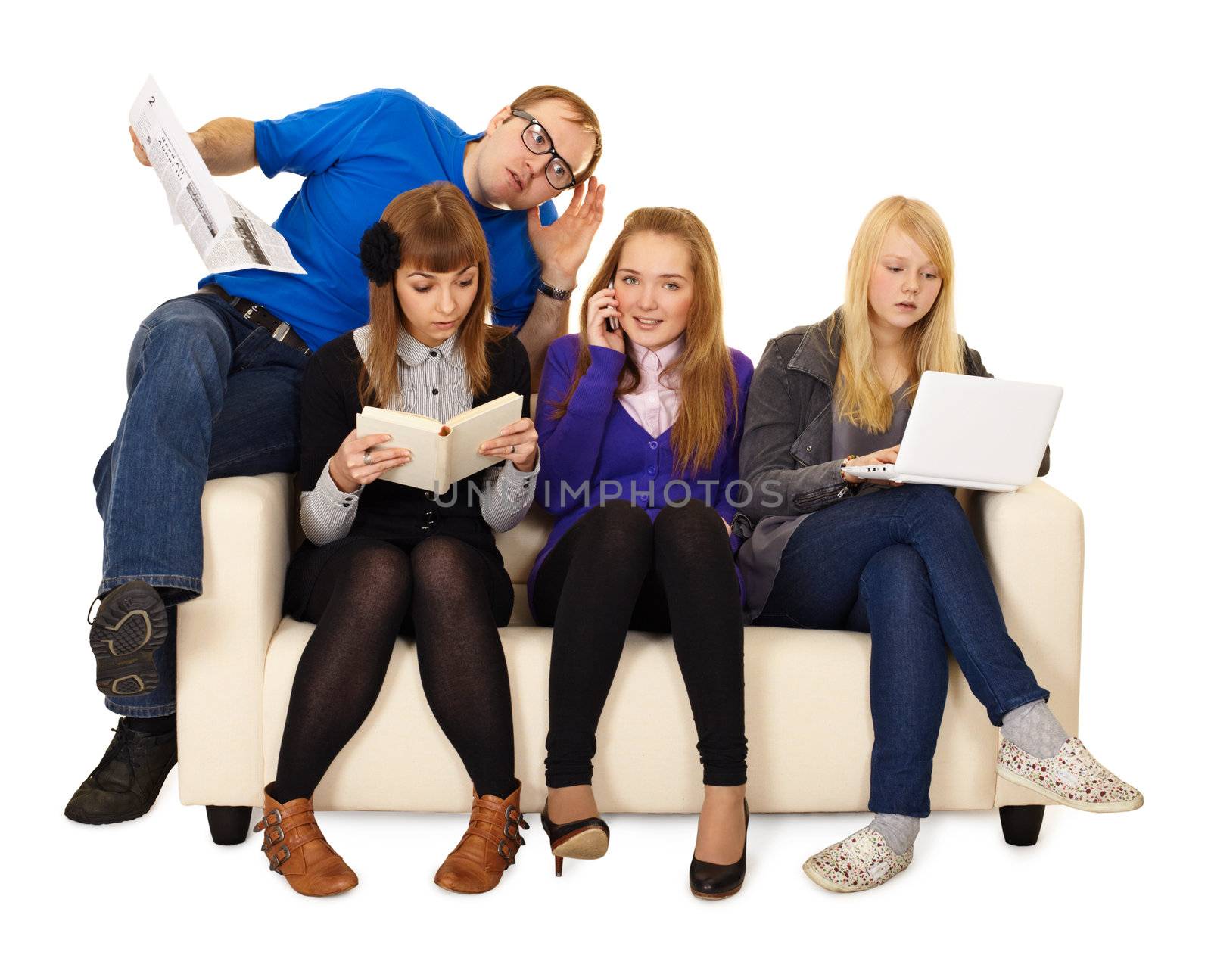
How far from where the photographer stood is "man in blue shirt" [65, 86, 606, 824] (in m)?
2.55

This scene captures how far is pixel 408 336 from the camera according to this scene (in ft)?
9.30

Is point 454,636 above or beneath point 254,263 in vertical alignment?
A: beneath

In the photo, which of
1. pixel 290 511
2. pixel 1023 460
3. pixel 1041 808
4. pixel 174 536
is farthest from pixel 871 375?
pixel 174 536

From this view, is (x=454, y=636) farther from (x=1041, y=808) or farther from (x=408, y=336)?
(x=1041, y=808)

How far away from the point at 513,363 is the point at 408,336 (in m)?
0.23

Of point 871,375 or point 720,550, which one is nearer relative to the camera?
point 720,550

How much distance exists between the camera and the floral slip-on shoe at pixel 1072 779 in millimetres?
2479

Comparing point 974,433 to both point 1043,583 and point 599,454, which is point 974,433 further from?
point 599,454

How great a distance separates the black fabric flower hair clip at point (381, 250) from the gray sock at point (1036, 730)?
149 cm

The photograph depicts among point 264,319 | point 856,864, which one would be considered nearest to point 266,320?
point 264,319

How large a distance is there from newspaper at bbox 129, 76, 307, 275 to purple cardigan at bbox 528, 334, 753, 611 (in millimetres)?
655

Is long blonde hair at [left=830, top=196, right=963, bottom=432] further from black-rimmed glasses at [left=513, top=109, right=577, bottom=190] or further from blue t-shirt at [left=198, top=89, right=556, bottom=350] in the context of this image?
blue t-shirt at [left=198, top=89, right=556, bottom=350]

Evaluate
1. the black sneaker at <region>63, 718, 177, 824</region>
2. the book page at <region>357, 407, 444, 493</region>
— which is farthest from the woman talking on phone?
the black sneaker at <region>63, 718, 177, 824</region>

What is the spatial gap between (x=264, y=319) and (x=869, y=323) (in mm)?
1349
